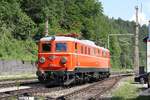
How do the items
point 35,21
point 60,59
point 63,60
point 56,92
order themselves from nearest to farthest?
point 56,92, point 63,60, point 60,59, point 35,21

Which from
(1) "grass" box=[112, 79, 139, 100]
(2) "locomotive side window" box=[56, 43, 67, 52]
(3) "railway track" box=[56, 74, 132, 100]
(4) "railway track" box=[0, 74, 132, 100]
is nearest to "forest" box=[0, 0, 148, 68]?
(2) "locomotive side window" box=[56, 43, 67, 52]

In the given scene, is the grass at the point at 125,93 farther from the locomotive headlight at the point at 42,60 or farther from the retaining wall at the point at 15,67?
the retaining wall at the point at 15,67

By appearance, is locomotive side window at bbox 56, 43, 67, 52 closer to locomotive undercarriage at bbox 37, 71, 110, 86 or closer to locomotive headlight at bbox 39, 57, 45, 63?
locomotive headlight at bbox 39, 57, 45, 63

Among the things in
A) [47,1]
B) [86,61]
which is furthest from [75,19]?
[86,61]

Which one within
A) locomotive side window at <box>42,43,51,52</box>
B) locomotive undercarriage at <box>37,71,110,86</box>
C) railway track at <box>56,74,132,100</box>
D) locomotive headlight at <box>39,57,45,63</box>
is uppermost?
locomotive side window at <box>42,43,51,52</box>

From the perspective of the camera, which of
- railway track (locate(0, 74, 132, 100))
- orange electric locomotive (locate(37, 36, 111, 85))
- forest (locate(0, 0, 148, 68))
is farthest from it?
forest (locate(0, 0, 148, 68))

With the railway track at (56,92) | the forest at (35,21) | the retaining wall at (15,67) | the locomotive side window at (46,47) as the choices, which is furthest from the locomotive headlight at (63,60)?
the forest at (35,21)

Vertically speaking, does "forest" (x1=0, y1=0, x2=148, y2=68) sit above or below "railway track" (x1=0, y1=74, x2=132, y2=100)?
above

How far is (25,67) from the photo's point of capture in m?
62.2

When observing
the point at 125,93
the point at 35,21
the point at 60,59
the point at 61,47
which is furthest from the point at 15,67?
the point at 125,93

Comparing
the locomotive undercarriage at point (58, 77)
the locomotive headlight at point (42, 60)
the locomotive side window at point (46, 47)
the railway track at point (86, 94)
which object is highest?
the locomotive side window at point (46, 47)

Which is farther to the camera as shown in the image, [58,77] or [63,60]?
[63,60]

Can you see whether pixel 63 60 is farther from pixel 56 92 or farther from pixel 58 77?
pixel 56 92

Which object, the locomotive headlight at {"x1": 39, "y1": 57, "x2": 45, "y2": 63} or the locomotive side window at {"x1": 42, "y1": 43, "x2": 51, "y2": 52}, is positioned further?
the locomotive side window at {"x1": 42, "y1": 43, "x2": 51, "y2": 52}
